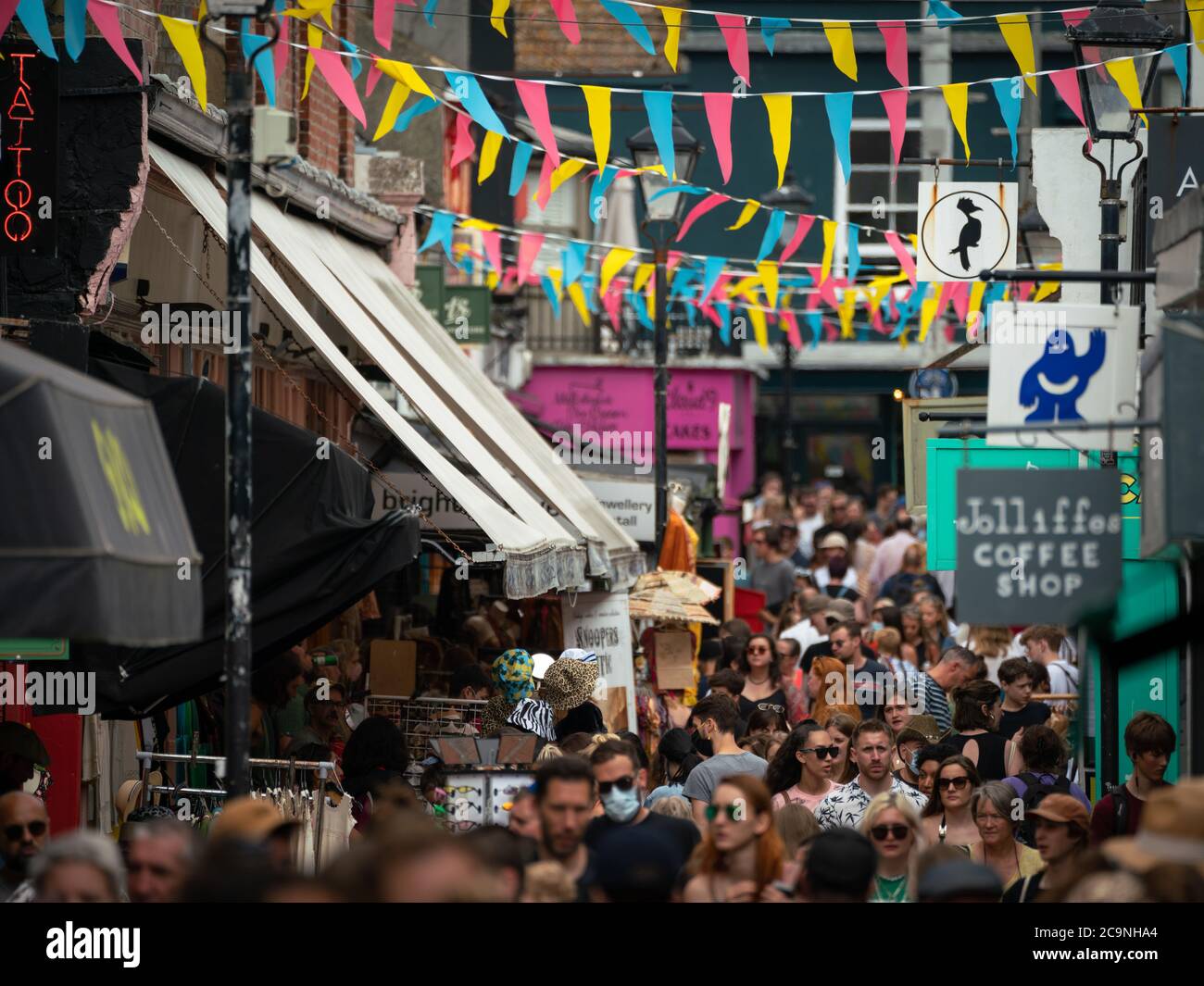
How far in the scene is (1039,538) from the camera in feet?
24.6

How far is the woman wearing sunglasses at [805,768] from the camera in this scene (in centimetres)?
1016

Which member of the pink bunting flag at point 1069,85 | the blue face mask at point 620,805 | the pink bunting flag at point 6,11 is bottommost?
the blue face mask at point 620,805

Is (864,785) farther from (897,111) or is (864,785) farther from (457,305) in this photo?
(457,305)

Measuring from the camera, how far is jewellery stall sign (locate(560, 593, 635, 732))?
46.1 feet

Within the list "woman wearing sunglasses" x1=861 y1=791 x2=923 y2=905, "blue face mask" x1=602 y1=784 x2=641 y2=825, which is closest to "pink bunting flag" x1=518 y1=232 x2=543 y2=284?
"blue face mask" x1=602 y1=784 x2=641 y2=825

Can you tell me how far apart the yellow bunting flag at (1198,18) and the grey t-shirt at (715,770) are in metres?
4.54

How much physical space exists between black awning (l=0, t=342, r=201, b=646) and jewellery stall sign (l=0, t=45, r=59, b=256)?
10.2ft

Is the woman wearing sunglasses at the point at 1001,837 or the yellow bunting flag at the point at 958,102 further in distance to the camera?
the yellow bunting flag at the point at 958,102

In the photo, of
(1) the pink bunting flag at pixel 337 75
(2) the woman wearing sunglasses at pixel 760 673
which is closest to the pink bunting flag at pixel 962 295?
(2) the woman wearing sunglasses at pixel 760 673

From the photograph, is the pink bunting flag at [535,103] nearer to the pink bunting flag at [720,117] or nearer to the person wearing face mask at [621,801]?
the pink bunting flag at [720,117]

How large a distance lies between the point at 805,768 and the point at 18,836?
14.1 ft

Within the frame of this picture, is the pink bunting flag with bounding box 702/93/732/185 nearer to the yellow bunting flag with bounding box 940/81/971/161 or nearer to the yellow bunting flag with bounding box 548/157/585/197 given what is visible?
the yellow bunting flag with bounding box 940/81/971/161

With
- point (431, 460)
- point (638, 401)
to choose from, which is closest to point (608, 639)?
point (431, 460)
